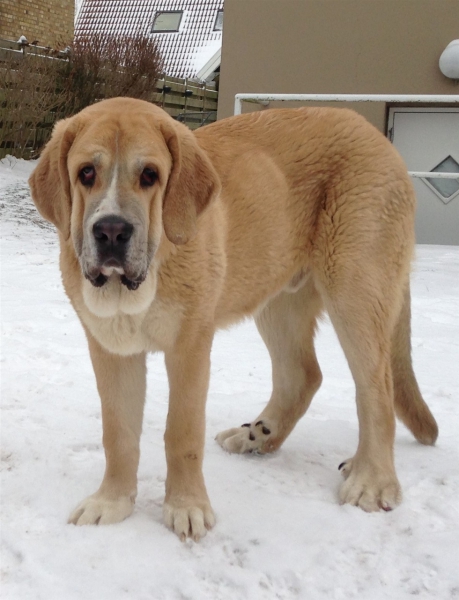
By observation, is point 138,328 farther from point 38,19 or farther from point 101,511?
point 38,19

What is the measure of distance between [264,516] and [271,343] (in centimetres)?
112

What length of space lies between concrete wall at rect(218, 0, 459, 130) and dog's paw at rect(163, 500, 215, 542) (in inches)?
351

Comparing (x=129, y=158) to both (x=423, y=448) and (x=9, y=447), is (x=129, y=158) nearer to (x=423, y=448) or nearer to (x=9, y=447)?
(x=9, y=447)

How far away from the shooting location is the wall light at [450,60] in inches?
396

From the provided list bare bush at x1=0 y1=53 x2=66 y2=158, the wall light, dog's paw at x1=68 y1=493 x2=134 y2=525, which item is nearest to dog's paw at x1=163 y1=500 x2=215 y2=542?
dog's paw at x1=68 y1=493 x2=134 y2=525

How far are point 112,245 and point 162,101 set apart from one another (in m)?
14.5

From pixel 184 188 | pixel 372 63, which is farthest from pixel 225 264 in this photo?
pixel 372 63

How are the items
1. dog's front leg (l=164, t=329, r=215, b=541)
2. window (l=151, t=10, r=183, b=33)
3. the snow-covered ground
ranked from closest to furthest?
the snow-covered ground
dog's front leg (l=164, t=329, r=215, b=541)
window (l=151, t=10, r=183, b=33)

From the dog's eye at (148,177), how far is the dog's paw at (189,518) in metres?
1.18

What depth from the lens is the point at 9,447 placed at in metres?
3.18

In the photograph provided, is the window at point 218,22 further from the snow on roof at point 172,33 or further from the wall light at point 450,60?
the wall light at point 450,60

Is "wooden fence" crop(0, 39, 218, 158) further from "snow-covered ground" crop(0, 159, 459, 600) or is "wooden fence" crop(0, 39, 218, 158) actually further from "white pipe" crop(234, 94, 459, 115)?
"snow-covered ground" crop(0, 159, 459, 600)

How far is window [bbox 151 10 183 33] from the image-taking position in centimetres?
2339

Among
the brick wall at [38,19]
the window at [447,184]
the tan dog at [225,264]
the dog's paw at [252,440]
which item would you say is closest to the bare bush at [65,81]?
the brick wall at [38,19]
